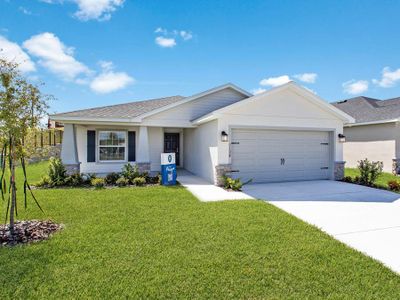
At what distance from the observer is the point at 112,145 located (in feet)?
40.4

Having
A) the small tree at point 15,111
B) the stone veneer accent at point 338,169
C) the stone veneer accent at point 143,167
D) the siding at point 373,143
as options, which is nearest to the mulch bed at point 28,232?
the small tree at point 15,111

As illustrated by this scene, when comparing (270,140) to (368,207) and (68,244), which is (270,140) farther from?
(68,244)

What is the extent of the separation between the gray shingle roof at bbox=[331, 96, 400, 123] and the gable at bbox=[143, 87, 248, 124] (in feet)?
30.4

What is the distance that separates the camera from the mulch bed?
14.0 ft

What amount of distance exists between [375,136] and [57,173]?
60.5 ft

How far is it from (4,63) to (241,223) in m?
5.65

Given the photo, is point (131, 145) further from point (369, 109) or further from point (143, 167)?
point (369, 109)

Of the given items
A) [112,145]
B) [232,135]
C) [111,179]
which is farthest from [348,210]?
[112,145]

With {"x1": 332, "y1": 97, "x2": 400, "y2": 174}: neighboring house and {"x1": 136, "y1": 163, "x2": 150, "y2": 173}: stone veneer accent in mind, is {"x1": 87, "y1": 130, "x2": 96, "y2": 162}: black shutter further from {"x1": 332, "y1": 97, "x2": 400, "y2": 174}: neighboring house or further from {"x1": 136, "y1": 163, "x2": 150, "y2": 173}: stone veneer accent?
{"x1": 332, "y1": 97, "x2": 400, "y2": 174}: neighboring house

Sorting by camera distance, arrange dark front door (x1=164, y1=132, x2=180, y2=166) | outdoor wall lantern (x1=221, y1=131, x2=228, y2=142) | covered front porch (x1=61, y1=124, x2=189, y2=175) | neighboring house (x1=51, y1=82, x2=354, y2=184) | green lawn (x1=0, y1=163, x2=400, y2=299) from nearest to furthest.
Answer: green lawn (x1=0, y1=163, x2=400, y2=299) < outdoor wall lantern (x1=221, y1=131, x2=228, y2=142) < neighboring house (x1=51, y1=82, x2=354, y2=184) < covered front porch (x1=61, y1=124, x2=189, y2=175) < dark front door (x1=164, y1=132, x2=180, y2=166)

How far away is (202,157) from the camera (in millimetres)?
11648

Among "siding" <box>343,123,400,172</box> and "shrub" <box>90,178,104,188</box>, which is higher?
"siding" <box>343,123,400,172</box>

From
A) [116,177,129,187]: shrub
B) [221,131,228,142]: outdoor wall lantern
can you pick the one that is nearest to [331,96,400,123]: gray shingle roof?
[221,131,228,142]: outdoor wall lantern

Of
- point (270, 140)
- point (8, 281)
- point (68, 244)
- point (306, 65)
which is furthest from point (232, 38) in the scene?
point (8, 281)
